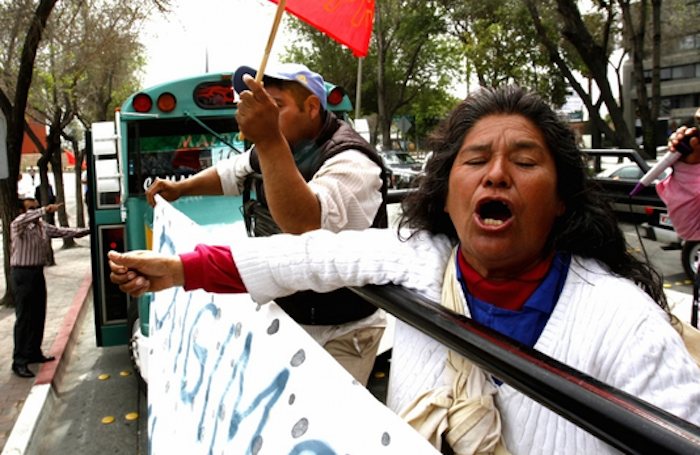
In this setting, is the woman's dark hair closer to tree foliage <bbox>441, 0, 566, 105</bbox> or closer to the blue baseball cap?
the blue baseball cap

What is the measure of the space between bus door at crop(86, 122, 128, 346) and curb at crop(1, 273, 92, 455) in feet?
1.97

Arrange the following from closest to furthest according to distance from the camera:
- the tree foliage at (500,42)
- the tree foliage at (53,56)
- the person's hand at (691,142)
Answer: the person's hand at (691,142), the tree foliage at (53,56), the tree foliage at (500,42)

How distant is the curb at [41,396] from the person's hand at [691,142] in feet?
14.9

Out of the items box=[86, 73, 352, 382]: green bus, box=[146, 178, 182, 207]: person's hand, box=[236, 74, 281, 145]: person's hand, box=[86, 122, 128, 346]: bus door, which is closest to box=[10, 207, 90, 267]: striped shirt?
box=[86, 122, 128, 346]: bus door

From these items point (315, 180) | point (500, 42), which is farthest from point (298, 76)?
point (500, 42)

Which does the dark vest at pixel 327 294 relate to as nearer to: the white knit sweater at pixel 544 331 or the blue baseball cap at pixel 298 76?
the blue baseball cap at pixel 298 76

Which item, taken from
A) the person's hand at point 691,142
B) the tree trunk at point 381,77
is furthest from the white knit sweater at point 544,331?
the tree trunk at point 381,77

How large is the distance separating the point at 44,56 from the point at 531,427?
1498 centimetres

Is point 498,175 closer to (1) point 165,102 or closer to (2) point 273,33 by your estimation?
(2) point 273,33

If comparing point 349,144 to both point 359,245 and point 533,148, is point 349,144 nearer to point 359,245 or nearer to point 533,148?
point 359,245

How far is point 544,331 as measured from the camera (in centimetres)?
125

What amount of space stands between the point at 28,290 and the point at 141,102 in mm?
2616

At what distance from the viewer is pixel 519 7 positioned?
2384cm

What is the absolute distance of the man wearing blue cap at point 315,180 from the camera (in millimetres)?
1810
